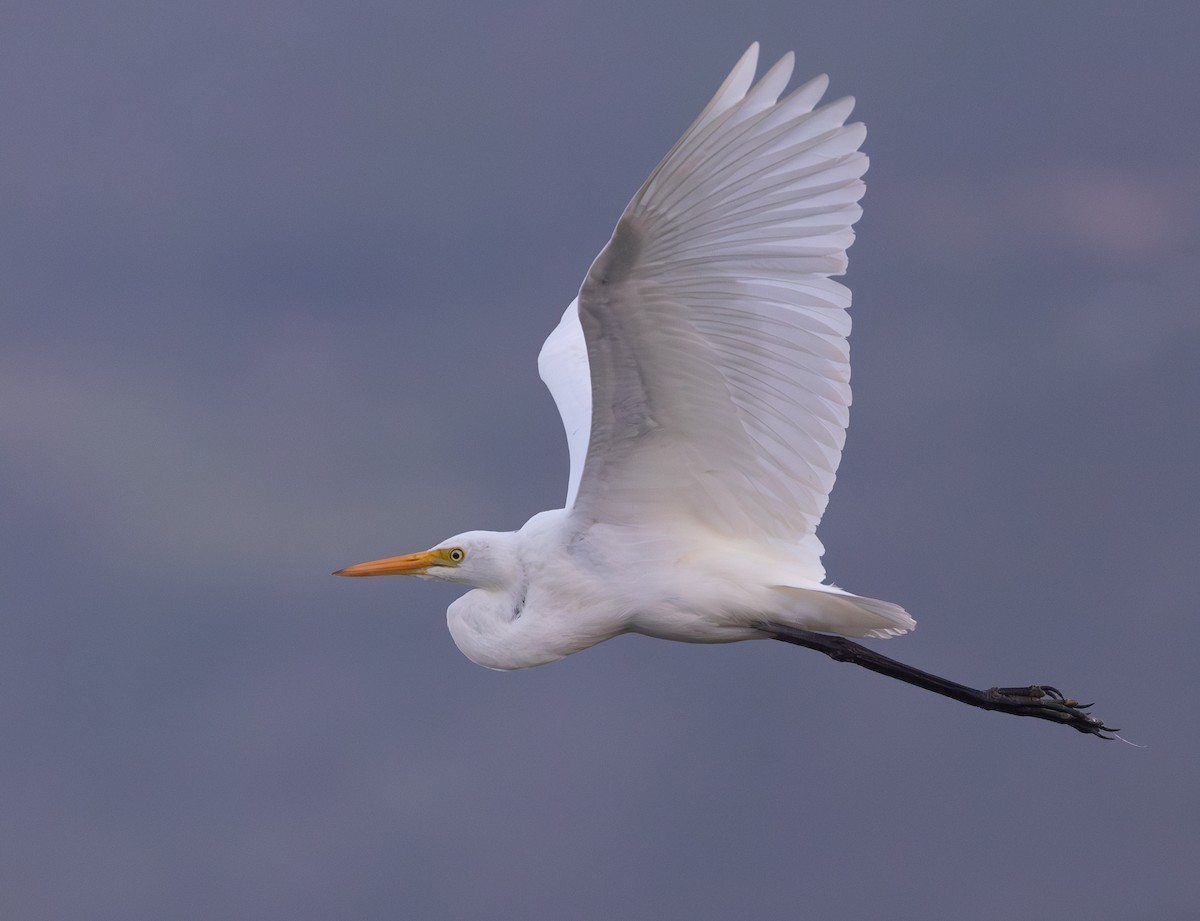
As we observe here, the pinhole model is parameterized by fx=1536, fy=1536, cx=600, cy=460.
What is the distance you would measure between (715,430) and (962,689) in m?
1.70

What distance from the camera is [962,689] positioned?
6.89 metres

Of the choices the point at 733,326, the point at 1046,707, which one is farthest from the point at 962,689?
the point at 733,326

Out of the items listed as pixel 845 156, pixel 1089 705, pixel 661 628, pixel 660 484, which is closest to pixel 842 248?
pixel 845 156

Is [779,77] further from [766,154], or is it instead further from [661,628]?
[661,628]

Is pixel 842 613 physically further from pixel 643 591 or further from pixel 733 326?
pixel 733 326

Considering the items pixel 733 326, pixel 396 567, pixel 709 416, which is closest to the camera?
pixel 733 326

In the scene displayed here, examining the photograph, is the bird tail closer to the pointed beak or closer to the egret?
the egret

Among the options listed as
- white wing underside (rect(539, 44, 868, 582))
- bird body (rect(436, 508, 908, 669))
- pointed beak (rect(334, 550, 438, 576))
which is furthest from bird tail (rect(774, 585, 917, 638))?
pointed beak (rect(334, 550, 438, 576))

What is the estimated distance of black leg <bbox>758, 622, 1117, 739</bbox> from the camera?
6.69 meters

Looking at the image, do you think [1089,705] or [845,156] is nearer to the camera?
A: [845,156]

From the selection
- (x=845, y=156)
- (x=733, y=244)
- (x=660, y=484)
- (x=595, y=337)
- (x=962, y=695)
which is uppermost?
(x=845, y=156)

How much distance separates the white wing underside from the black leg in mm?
287

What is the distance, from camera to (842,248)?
600 centimetres

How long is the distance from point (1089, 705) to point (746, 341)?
2420mm
